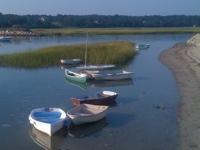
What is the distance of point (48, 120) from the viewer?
63.8 feet

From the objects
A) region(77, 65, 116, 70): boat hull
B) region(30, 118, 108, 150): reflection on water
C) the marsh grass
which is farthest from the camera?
the marsh grass

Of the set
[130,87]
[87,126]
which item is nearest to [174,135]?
[87,126]

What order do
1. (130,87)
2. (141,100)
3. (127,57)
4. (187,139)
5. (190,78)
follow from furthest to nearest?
(127,57)
(190,78)
(130,87)
(141,100)
(187,139)

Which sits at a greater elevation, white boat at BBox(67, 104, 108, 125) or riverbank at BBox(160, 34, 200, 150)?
white boat at BBox(67, 104, 108, 125)

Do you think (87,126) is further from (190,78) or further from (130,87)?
(190,78)

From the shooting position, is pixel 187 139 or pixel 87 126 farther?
pixel 87 126

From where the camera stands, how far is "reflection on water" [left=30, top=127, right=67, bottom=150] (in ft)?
59.4

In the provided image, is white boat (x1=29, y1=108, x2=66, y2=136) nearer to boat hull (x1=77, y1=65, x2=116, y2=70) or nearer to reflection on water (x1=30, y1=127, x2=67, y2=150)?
reflection on water (x1=30, y1=127, x2=67, y2=150)

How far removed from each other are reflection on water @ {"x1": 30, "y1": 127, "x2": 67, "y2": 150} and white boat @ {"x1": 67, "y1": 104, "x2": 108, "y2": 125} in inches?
31.7

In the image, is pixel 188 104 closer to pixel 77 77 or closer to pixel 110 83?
pixel 110 83

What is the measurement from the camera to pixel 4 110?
77.0 feet

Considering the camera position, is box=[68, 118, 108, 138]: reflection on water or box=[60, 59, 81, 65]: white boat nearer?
box=[68, 118, 108, 138]: reflection on water

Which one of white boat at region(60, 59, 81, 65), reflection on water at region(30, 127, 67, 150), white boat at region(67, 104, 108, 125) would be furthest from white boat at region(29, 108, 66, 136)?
white boat at region(60, 59, 81, 65)

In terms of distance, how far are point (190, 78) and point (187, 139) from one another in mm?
16846
